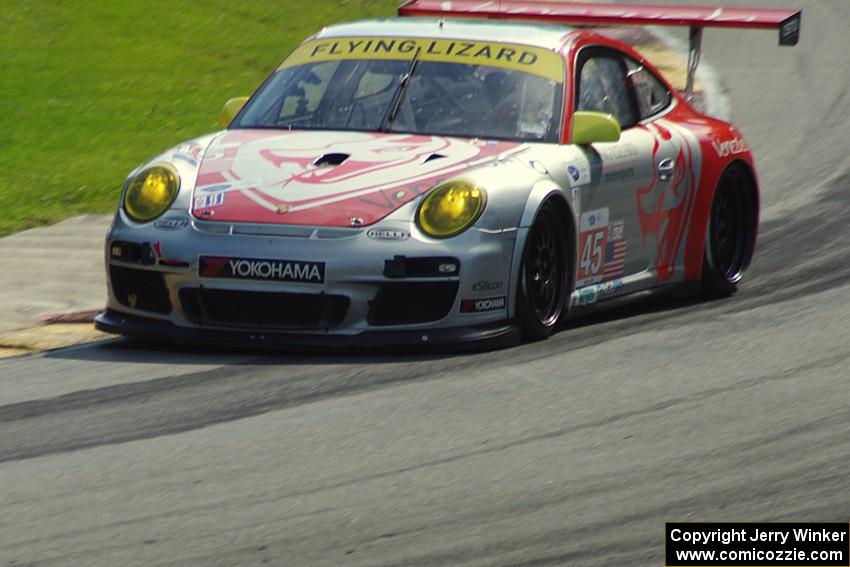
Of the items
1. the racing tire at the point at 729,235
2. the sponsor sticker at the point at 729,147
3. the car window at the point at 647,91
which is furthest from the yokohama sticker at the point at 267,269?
the sponsor sticker at the point at 729,147

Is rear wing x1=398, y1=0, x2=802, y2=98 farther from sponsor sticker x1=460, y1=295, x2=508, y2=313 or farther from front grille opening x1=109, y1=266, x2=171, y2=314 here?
front grille opening x1=109, y1=266, x2=171, y2=314

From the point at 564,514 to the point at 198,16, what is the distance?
46.4 feet

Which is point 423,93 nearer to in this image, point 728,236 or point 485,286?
point 485,286

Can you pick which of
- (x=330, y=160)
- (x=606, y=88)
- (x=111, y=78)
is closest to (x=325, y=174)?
(x=330, y=160)

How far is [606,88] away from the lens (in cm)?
848

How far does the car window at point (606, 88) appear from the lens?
8281mm

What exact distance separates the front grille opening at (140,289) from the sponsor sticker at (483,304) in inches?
46.9

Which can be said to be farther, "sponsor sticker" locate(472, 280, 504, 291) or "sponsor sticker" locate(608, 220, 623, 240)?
"sponsor sticker" locate(608, 220, 623, 240)

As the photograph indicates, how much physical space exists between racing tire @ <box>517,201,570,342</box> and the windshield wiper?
0.93 m

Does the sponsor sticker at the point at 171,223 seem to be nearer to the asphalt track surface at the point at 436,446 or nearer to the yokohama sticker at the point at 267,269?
the yokohama sticker at the point at 267,269

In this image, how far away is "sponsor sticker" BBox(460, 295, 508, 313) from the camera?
23.0 feet

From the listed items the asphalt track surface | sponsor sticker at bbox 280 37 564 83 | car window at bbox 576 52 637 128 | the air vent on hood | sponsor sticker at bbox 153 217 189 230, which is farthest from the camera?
car window at bbox 576 52 637 128

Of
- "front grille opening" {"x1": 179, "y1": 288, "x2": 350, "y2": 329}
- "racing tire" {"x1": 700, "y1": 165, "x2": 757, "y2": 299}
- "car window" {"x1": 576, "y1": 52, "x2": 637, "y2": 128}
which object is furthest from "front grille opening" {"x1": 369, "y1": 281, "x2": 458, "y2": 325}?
"racing tire" {"x1": 700, "y1": 165, "x2": 757, "y2": 299}

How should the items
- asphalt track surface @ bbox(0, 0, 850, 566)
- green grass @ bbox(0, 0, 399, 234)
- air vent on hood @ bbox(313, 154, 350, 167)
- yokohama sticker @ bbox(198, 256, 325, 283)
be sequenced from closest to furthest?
asphalt track surface @ bbox(0, 0, 850, 566), yokohama sticker @ bbox(198, 256, 325, 283), air vent on hood @ bbox(313, 154, 350, 167), green grass @ bbox(0, 0, 399, 234)
